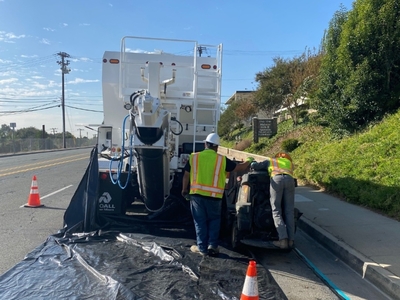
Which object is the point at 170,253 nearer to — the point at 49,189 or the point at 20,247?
the point at 20,247

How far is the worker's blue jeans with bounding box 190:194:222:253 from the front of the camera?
579 centimetres

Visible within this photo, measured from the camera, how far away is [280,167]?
6.07m

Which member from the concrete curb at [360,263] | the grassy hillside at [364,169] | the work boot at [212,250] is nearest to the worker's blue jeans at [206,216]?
the work boot at [212,250]

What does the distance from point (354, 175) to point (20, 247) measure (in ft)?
27.1

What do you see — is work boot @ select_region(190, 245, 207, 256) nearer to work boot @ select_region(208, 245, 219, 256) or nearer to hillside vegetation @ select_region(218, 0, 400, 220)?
work boot @ select_region(208, 245, 219, 256)

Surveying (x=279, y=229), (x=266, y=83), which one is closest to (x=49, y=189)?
(x=279, y=229)

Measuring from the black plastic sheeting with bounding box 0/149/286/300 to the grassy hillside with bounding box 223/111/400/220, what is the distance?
4483mm

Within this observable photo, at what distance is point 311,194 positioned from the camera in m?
11.1

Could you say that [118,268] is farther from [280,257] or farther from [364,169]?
[364,169]

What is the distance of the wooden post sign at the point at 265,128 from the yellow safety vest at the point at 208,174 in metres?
21.5

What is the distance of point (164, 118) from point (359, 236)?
3.78 m

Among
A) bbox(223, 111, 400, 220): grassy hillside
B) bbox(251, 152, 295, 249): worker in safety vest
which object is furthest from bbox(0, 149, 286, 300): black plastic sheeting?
bbox(223, 111, 400, 220): grassy hillside

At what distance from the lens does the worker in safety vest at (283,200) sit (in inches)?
228

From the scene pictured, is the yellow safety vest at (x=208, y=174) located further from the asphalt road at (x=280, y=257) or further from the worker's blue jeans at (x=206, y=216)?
the asphalt road at (x=280, y=257)
